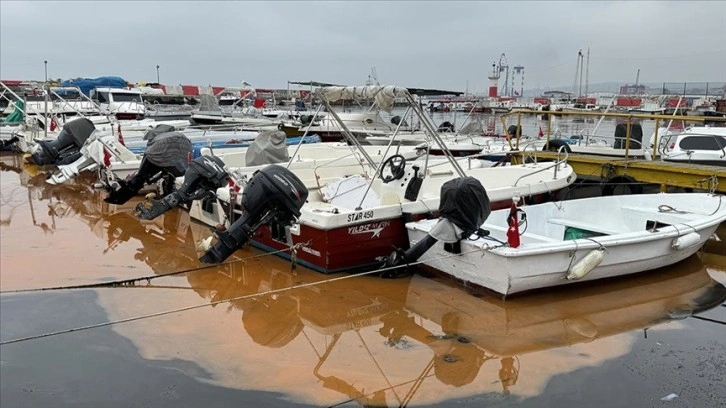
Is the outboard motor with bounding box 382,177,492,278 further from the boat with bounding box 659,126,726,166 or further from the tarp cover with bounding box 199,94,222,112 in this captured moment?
the tarp cover with bounding box 199,94,222,112

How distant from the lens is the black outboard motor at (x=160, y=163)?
31.1 feet

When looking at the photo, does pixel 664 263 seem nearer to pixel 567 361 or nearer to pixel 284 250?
pixel 567 361

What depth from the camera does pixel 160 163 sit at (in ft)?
31.0

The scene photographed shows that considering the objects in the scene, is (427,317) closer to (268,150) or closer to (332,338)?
(332,338)

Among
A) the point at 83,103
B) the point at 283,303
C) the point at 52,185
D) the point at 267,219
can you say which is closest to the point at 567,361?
the point at 283,303

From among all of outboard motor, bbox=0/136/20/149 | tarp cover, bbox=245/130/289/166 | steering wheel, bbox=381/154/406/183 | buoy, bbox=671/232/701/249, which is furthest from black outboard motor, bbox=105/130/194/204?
outboard motor, bbox=0/136/20/149

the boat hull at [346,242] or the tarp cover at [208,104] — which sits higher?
the tarp cover at [208,104]

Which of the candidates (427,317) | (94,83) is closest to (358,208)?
(427,317)

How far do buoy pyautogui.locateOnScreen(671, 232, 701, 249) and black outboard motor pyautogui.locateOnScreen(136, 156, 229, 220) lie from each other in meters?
5.85

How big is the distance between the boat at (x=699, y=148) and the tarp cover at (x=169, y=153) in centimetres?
974

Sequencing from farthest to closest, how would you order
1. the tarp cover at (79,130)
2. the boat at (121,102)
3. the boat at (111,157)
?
the boat at (121,102), the tarp cover at (79,130), the boat at (111,157)

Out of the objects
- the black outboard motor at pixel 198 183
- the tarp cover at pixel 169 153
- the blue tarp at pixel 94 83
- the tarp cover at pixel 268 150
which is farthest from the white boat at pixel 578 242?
the blue tarp at pixel 94 83

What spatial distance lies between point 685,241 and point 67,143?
13265 mm

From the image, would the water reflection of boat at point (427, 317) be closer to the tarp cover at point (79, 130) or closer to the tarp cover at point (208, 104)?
the tarp cover at point (79, 130)
